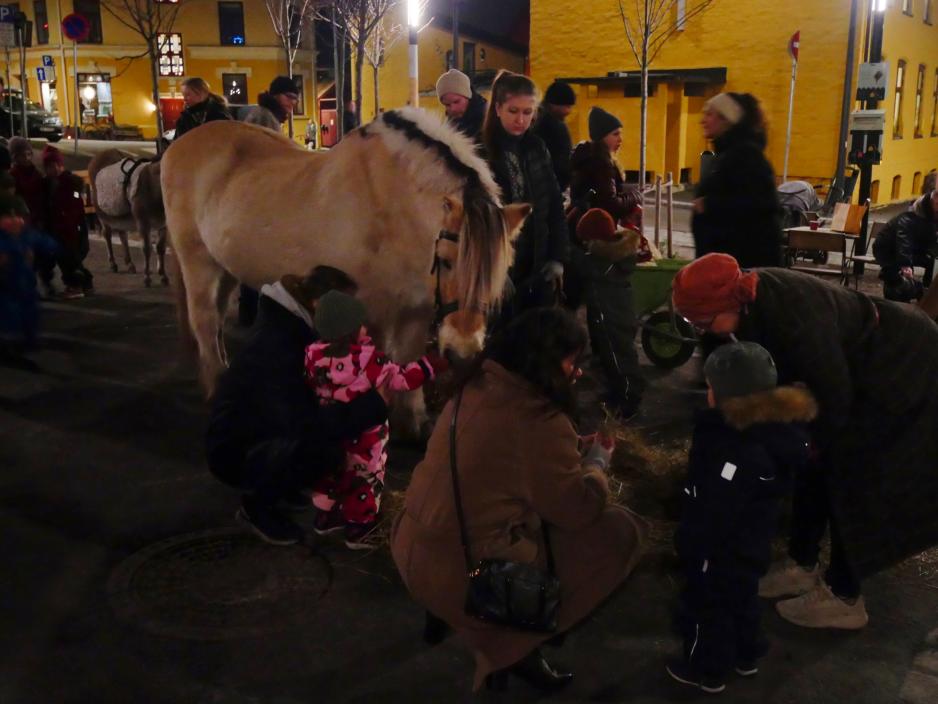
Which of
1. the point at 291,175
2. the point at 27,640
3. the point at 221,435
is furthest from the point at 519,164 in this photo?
the point at 27,640

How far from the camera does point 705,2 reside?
19.3 m

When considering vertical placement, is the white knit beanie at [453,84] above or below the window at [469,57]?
below

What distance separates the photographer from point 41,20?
4328 cm

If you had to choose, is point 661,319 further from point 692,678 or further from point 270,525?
point 692,678

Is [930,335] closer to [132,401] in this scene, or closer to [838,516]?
[838,516]

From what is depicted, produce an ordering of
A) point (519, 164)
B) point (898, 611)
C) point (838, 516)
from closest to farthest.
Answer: point (838, 516) < point (898, 611) < point (519, 164)

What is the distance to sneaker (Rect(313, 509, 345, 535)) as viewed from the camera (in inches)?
154

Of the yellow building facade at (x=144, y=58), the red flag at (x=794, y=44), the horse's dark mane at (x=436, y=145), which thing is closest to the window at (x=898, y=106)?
the red flag at (x=794, y=44)

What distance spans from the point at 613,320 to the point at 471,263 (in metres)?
1.64

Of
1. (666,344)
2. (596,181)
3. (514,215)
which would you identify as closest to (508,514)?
(514,215)

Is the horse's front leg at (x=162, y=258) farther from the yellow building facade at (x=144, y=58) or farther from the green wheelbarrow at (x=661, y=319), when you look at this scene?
the yellow building facade at (x=144, y=58)

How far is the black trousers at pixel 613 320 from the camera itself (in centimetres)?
529

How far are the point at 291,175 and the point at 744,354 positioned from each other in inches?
139

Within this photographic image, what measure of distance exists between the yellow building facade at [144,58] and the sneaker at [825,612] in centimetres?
4171
